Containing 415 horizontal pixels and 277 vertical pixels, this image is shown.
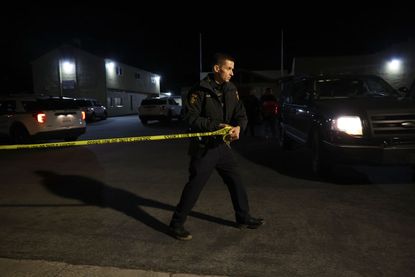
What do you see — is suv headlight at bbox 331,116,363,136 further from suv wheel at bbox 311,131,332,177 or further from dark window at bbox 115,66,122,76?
dark window at bbox 115,66,122,76

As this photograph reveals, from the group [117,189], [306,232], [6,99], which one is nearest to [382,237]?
[306,232]

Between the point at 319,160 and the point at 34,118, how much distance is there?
346 inches

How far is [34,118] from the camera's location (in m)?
11.3

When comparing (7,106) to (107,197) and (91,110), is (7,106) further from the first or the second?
(91,110)

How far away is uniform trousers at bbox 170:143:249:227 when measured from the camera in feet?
12.4

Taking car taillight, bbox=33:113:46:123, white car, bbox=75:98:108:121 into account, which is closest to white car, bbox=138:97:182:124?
white car, bbox=75:98:108:121

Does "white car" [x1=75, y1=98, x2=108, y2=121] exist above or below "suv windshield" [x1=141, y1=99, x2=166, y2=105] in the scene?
below

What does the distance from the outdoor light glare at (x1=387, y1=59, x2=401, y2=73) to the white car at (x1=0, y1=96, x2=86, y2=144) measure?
18.9 m

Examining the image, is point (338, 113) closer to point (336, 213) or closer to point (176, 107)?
point (336, 213)

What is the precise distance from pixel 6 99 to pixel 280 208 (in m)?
10.3

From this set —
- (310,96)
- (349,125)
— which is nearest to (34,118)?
(310,96)

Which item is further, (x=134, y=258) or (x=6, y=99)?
(x=6, y=99)

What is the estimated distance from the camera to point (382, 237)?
385cm

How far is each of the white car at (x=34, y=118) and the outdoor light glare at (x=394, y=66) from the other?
1885 cm
